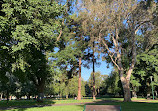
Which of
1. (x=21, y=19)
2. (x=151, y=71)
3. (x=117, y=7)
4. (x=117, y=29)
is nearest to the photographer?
(x=21, y=19)

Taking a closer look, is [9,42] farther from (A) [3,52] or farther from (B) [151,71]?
(B) [151,71]

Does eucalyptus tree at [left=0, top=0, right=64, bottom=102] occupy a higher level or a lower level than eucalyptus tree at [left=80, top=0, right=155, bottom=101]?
lower

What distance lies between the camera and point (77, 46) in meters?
34.0

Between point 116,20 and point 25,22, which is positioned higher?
point 116,20

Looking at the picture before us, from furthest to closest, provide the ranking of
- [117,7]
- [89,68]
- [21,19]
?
1. [89,68]
2. [117,7]
3. [21,19]

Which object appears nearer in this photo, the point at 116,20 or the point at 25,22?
the point at 25,22

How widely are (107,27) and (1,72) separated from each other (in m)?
16.9

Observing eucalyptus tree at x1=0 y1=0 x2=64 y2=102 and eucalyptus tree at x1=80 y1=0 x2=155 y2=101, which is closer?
eucalyptus tree at x1=0 y1=0 x2=64 y2=102

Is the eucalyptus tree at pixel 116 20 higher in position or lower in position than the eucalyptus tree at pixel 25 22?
higher

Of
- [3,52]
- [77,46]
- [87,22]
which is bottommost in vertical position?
[3,52]

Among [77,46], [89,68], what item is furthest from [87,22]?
[89,68]

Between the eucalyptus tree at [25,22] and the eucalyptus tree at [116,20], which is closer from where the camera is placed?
the eucalyptus tree at [25,22]

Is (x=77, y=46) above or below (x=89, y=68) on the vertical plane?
above

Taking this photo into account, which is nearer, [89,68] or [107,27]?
[107,27]
